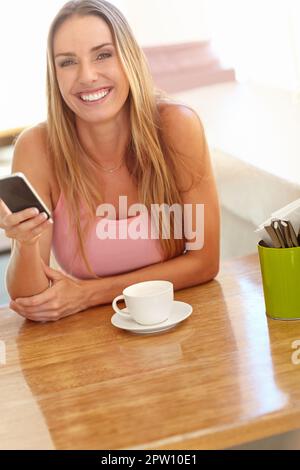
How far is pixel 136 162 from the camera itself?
188 centimetres

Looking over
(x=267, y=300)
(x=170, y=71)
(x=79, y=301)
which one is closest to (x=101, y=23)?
(x=79, y=301)

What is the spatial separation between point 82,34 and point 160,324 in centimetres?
71

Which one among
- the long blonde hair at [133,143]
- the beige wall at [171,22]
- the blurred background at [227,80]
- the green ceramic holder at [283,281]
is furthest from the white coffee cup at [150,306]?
the beige wall at [171,22]

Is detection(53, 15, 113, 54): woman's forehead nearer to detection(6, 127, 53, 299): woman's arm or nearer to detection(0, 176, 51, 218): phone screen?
detection(6, 127, 53, 299): woman's arm

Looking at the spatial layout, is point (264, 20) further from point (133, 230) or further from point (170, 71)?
point (133, 230)

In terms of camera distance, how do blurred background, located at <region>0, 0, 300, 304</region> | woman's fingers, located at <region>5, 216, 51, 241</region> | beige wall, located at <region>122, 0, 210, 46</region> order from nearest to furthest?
woman's fingers, located at <region>5, 216, 51, 241</region> < blurred background, located at <region>0, 0, 300, 304</region> < beige wall, located at <region>122, 0, 210, 46</region>

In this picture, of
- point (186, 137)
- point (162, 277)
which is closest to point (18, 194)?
point (162, 277)

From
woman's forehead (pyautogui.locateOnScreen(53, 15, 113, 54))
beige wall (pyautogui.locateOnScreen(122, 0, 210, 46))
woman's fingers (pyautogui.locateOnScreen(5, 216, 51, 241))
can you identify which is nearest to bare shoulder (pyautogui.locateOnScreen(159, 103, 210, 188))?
woman's forehead (pyautogui.locateOnScreen(53, 15, 113, 54))

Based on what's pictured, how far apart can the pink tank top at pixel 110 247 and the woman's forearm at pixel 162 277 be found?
9 centimetres

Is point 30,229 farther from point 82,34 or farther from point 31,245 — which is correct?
point 82,34

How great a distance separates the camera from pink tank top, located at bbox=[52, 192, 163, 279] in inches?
72.3

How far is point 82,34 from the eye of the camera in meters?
1.77

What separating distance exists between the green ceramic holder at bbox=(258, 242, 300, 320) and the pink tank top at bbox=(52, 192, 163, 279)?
18.8 inches
